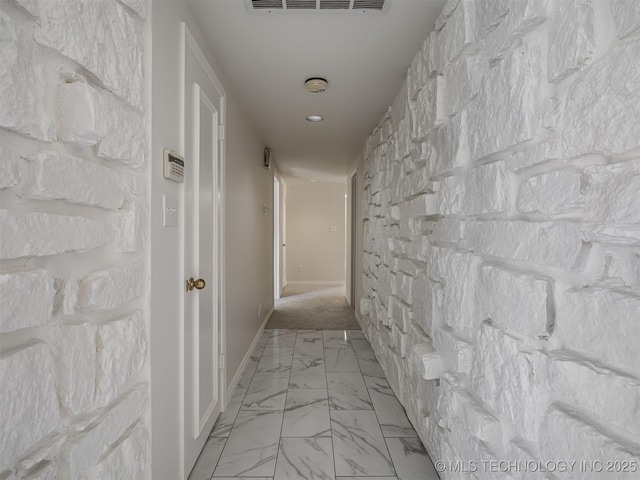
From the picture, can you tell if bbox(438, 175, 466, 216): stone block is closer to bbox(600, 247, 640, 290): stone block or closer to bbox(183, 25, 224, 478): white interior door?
bbox(600, 247, 640, 290): stone block

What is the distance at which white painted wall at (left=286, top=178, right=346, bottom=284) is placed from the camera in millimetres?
7488

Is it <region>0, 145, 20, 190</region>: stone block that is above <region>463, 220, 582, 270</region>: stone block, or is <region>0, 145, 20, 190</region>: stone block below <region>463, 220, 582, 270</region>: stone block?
above

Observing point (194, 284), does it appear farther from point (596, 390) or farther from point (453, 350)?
point (596, 390)

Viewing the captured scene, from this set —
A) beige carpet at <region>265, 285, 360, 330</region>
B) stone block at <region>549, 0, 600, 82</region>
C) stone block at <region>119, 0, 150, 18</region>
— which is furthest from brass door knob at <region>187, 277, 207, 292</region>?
beige carpet at <region>265, 285, 360, 330</region>

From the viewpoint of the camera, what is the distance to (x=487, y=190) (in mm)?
1104

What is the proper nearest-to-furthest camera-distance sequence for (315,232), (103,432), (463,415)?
(103,432), (463,415), (315,232)

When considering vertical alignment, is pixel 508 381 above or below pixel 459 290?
below

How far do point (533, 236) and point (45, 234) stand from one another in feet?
3.82

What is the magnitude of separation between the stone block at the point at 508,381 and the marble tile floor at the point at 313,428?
2.76 feet

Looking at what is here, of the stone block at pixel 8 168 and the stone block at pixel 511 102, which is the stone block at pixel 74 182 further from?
the stone block at pixel 511 102

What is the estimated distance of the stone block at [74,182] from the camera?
70 cm

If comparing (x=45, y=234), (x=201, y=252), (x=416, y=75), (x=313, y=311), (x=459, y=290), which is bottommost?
(x=313, y=311)

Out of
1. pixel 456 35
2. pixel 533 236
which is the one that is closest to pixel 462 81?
pixel 456 35

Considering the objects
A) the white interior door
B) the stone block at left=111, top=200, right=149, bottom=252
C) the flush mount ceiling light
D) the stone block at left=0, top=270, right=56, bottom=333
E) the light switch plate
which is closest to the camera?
the stone block at left=0, top=270, right=56, bottom=333
